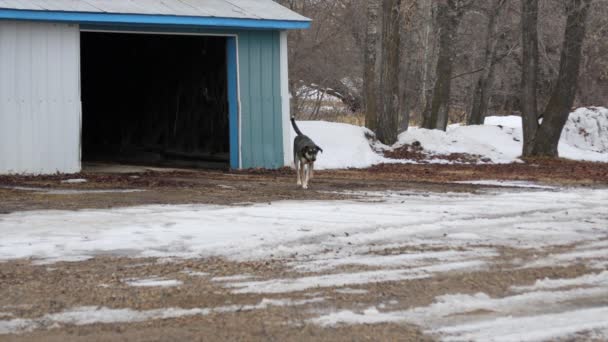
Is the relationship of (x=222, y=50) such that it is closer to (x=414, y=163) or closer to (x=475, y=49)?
(x=414, y=163)

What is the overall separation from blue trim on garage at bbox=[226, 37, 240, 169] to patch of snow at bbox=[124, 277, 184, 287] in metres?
12.4

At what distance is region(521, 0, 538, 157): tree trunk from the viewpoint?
78.1ft

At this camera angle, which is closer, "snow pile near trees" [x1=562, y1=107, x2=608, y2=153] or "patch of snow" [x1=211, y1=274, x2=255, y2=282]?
"patch of snow" [x1=211, y1=274, x2=255, y2=282]

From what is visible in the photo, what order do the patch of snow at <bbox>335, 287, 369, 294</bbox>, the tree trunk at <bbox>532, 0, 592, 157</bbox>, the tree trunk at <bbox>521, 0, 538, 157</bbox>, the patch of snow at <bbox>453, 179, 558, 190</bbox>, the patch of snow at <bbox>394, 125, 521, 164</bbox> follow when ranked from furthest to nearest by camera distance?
the patch of snow at <bbox>394, 125, 521, 164</bbox>
the tree trunk at <bbox>521, 0, 538, 157</bbox>
the tree trunk at <bbox>532, 0, 592, 157</bbox>
the patch of snow at <bbox>453, 179, 558, 190</bbox>
the patch of snow at <bbox>335, 287, 369, 294</bbox>

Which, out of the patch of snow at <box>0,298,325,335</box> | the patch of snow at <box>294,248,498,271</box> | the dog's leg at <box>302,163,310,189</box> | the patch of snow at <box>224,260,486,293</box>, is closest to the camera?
the patch of snow at <box>0,298,325,335</box>

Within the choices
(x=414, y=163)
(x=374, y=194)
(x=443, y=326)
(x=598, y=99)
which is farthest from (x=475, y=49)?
(x=443, y=326)

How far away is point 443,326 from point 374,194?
848cm

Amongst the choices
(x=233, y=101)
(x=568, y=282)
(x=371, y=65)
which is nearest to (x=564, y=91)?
(x=371, y=65)

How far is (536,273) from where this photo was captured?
811 cm

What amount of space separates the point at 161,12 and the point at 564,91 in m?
10.4

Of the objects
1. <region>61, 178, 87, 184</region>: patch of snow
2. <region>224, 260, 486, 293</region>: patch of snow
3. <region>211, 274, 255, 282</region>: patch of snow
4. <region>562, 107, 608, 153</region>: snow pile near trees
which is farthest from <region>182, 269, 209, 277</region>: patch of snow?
<region>562, 107, 608, 153</region>: snow pile near trees

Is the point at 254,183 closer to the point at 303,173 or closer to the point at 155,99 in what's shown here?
the point at 303,173

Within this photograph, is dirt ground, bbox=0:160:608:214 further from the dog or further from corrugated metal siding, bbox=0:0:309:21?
corrugated metal siding, bbox=0:0:309:21

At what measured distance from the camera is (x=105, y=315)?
21.6ft
